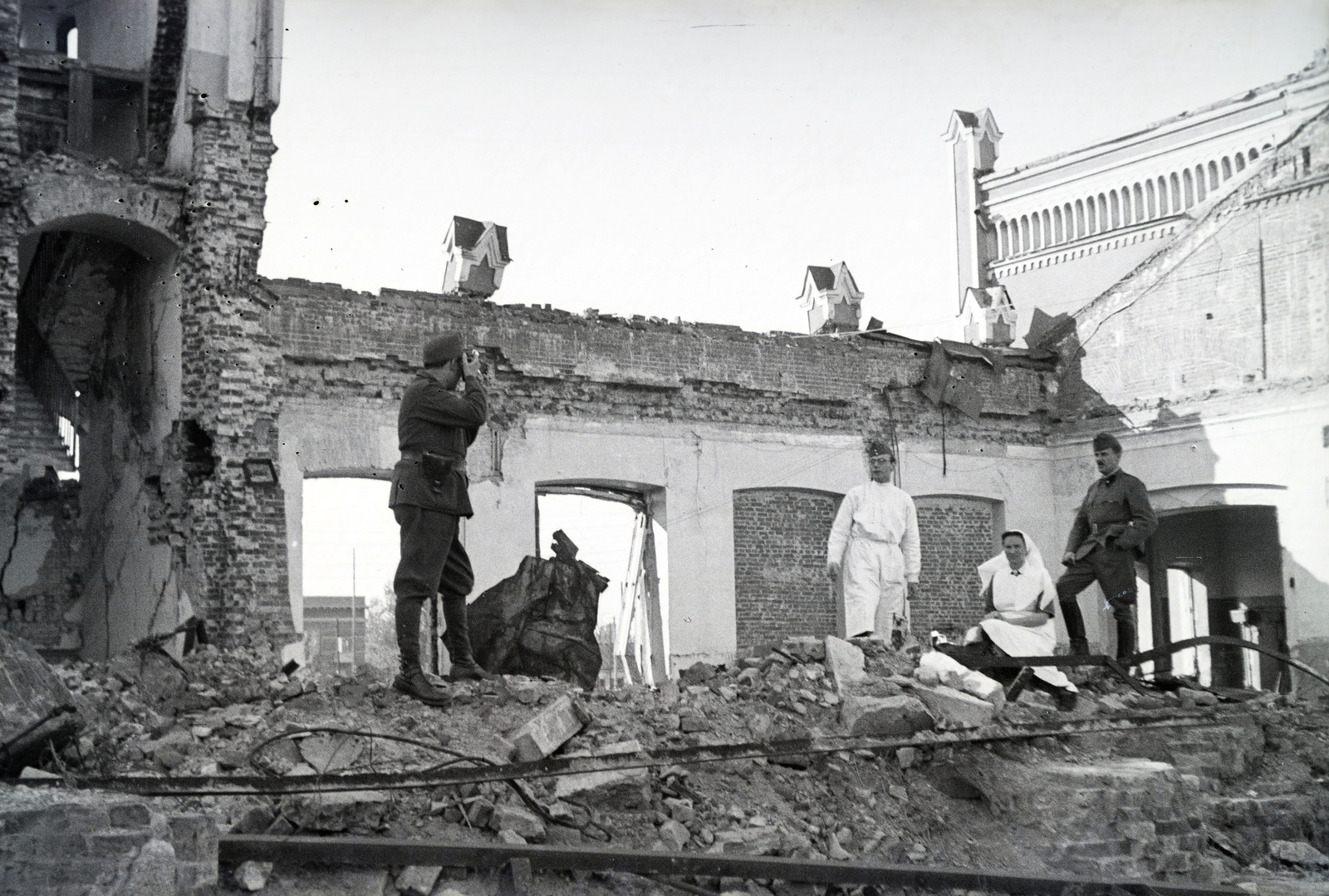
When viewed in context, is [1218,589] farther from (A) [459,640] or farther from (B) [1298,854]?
(A) [459,640]

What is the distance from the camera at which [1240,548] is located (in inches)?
669

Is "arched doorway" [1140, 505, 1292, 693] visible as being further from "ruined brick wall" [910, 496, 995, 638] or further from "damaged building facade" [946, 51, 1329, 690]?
"ruined brick wall" [910, 496, 995, 638]

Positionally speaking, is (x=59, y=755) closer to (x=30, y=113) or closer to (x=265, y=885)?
(x=265, y=885)

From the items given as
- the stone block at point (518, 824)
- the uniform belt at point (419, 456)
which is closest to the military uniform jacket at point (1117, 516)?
the uniform belt at point (419, 456)

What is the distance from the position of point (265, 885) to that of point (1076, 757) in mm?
4677

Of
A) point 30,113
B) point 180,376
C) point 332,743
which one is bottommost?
point 332,743

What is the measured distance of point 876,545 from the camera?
35.3ft

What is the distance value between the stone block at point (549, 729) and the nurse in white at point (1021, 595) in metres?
3.37

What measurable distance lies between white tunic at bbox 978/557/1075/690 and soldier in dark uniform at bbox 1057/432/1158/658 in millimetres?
517

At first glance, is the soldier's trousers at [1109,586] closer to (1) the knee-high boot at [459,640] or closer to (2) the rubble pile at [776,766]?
(2) the rubble pile at [776,766]

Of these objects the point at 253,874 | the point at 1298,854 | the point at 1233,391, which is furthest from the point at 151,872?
the point at 1233,391

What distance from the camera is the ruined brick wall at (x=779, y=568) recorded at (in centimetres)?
1334

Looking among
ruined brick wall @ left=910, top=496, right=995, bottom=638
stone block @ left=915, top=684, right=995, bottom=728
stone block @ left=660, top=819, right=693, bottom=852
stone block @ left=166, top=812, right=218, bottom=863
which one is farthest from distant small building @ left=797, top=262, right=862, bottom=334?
stone block @ left=166, top=812, right=218, bottom=863

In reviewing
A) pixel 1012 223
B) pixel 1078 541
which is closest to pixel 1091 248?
pixel 1012 223
